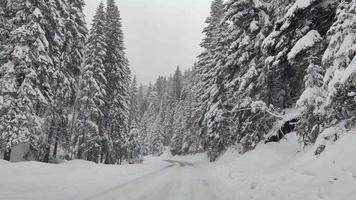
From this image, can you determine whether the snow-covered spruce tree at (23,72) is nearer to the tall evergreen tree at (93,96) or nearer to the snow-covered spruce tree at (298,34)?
the tall evergreen tree at (93,96)

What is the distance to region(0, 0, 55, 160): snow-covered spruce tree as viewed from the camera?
17094 mm

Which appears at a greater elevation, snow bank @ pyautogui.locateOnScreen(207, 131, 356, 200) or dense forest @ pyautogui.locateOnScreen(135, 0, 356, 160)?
dense forest @ pyautogui.locateOnScreen(135, 0, 356, 160)

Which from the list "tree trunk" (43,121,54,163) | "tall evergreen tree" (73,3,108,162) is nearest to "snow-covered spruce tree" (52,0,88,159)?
"tree trunk" (43,121,54,163)

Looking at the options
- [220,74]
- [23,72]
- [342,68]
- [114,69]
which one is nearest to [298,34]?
[342,68]

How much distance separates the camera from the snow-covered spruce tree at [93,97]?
1118 inches

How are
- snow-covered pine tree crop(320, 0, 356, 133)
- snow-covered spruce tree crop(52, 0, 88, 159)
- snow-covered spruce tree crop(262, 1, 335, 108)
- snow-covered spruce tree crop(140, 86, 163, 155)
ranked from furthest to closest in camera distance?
1. snow-covered spruce tree crop(140, 86, 163, 155)
2. snow-covered spruce tree crop(52, 0, 88, 159)
3. snow-covered spruce tree crop(262, 1, 335, 108)
4. snow-covered pine tree crop(320, 0, 356, 133)

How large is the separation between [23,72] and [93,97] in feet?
35.0

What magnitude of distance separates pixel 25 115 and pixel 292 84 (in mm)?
14358

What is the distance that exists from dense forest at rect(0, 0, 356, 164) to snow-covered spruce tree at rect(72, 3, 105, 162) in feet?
0.31

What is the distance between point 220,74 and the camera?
25.6m

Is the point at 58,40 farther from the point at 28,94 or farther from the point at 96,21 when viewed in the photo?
the point at 96,21

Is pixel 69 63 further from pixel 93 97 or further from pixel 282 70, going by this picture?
pixel 282 70

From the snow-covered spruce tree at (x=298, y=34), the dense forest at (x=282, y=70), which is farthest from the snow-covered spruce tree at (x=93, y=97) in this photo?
the snow-covered spruce tree at (x=298, y=34)

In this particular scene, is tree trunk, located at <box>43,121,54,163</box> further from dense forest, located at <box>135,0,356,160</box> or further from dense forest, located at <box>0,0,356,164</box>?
dense forest, located at <box>135,0,356,160</box>
